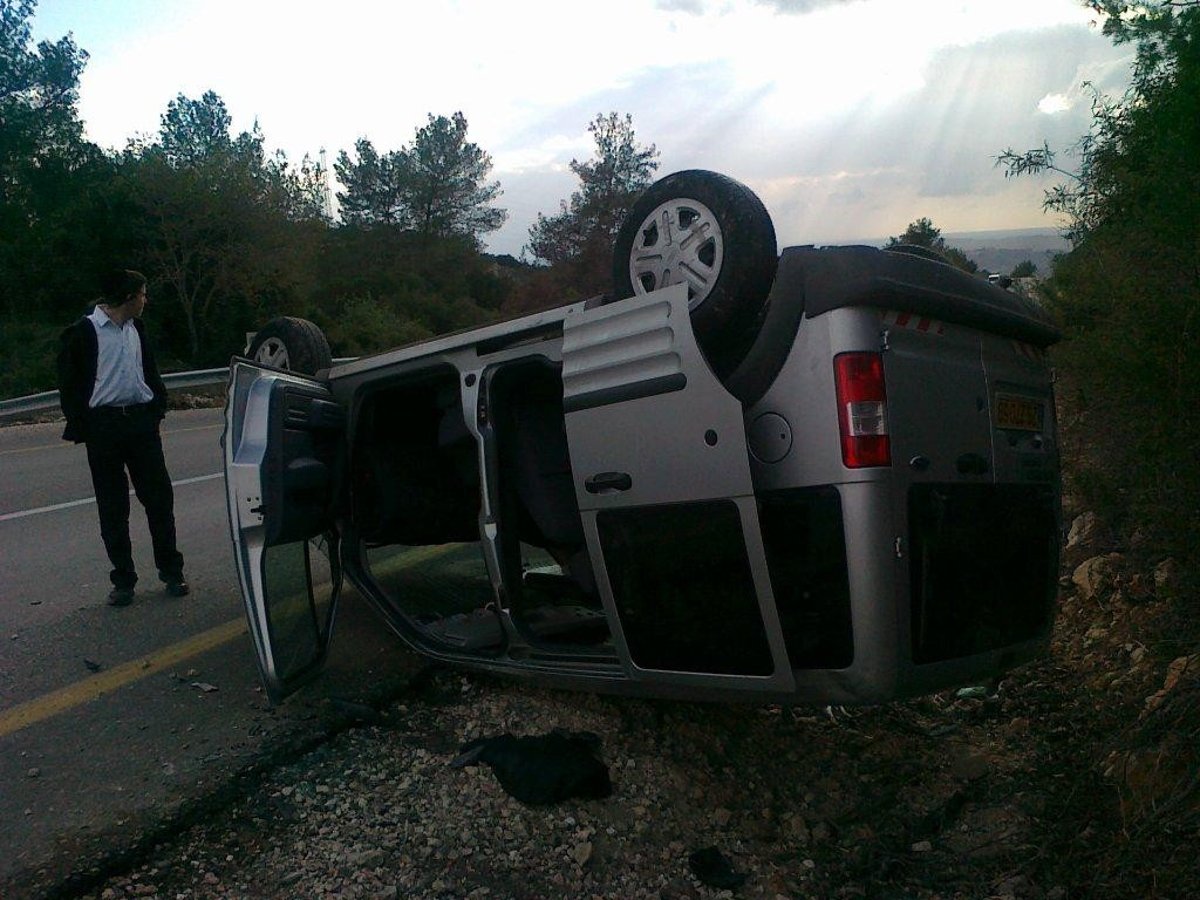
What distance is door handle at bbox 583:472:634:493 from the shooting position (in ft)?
11.3

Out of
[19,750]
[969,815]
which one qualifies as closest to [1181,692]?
[969,815]

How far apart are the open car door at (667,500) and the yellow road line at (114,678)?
2309 mm

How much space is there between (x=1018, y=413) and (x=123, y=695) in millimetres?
3736

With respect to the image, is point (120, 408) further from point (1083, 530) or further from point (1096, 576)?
point (1083, 530)

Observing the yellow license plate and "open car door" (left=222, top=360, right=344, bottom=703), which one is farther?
"open car door" (left=222, top=360, right=344, bottom=703)

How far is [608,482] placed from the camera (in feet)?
11.5

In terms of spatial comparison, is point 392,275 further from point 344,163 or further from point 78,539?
point 78,539

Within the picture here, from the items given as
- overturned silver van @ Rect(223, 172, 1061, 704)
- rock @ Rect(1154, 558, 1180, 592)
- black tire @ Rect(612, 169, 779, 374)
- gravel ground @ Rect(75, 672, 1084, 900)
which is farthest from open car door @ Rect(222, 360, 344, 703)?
rock @ Rect(1154, 558, 1180, 592)

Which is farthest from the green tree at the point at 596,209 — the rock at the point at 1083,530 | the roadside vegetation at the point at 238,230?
the rock at the point at 1083,530

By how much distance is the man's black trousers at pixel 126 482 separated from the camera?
18.7 feet

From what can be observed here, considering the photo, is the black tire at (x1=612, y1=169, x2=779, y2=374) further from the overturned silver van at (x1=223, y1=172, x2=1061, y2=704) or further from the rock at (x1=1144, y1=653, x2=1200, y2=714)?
the rock at (x1=1144, y1=653, x2=1200, y2=714)

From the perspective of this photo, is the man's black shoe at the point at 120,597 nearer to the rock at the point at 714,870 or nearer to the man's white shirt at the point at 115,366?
the man's white shirt at the point at 115,366

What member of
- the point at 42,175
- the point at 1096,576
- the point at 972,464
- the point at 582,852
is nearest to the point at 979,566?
the point at 972,464

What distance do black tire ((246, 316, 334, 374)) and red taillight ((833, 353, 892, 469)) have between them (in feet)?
10.1
